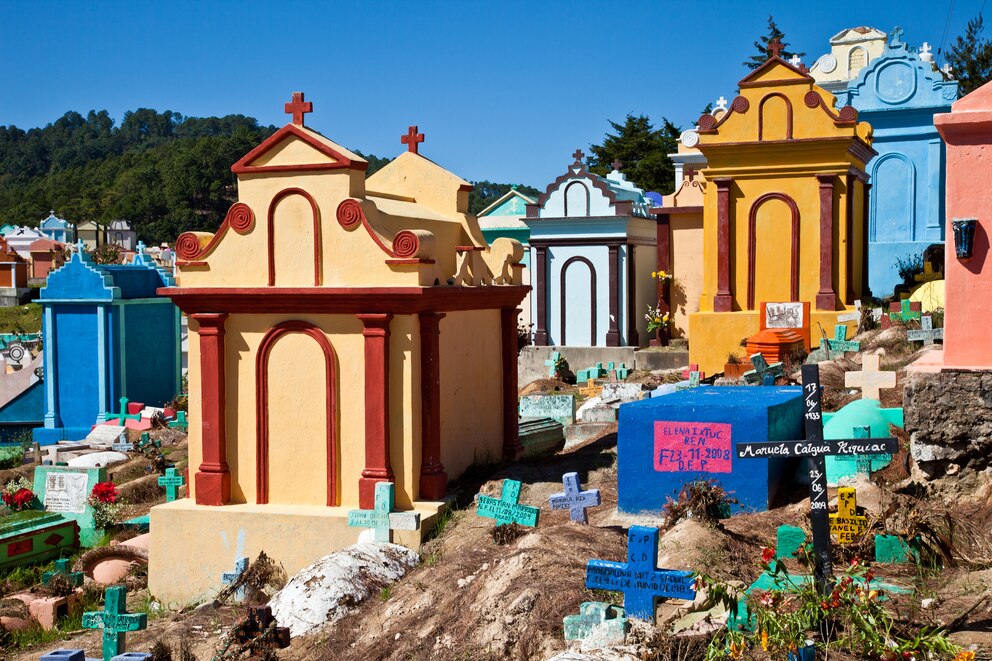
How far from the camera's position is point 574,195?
92.2 feet

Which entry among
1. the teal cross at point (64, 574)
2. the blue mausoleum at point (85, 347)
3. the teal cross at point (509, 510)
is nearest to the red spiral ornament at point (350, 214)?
the teal cross at point (509, 510)

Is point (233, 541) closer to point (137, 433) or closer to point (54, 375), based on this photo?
point (137, 433)

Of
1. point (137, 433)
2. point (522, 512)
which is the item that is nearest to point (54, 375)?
point (137, 433)

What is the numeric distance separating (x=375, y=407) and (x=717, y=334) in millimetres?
9795

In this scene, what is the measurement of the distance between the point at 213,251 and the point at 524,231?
2206cm

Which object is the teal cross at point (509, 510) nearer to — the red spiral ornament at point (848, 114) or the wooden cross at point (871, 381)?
the wooden cross at point (871, 381)

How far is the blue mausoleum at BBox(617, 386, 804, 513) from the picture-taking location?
10.5 meters

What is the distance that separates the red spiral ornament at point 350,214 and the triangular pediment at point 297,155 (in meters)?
0.47

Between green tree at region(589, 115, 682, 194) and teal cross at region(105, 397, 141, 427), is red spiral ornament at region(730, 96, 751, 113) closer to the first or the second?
teal cross at region(105, 397, 141, 427)

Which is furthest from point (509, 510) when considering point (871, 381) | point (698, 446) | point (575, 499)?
point (871, 381)

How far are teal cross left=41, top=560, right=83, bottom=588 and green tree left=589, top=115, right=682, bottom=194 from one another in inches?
1459

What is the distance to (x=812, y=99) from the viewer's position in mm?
20234

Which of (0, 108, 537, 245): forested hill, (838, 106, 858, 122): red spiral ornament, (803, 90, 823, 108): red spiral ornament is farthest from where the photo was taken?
(0, 108, 537, 245): forested hill

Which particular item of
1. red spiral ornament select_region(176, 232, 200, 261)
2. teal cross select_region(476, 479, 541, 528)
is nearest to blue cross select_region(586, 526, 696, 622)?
teal cross select_region(476, 479, 541, 528)
